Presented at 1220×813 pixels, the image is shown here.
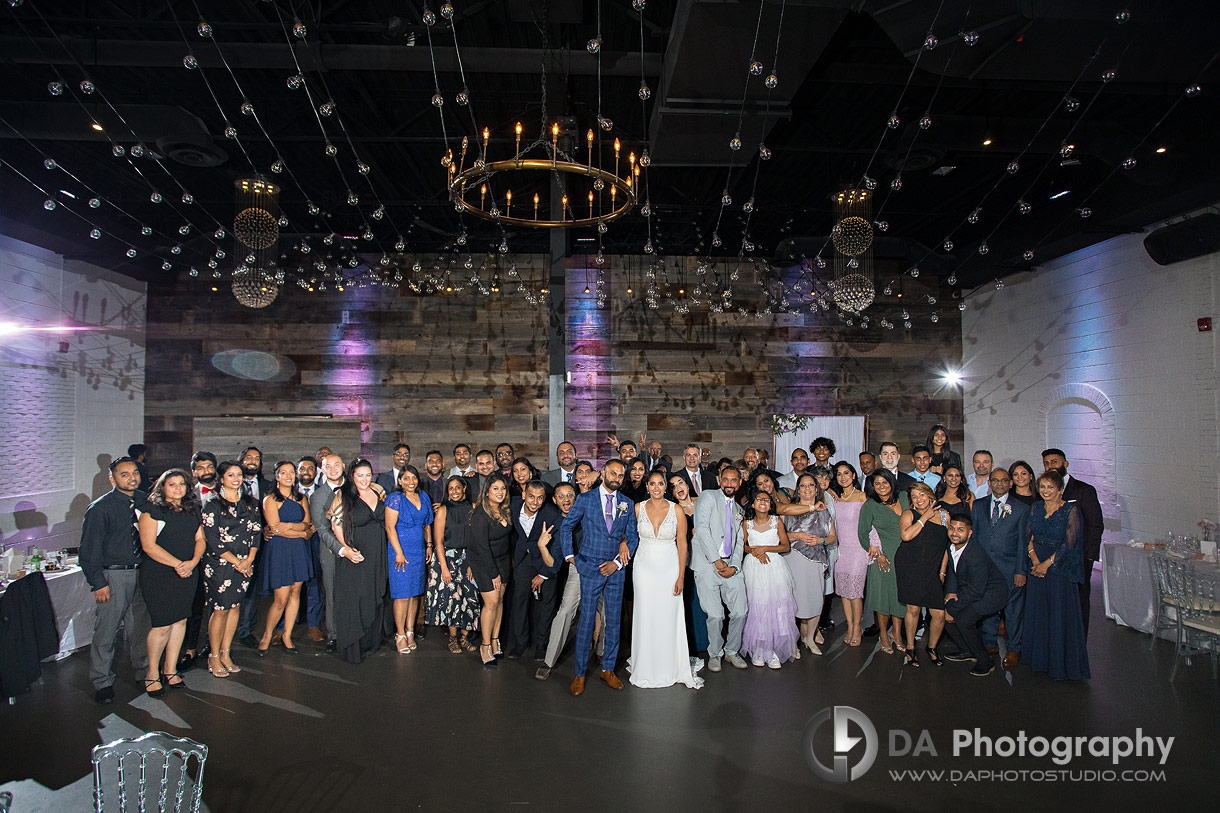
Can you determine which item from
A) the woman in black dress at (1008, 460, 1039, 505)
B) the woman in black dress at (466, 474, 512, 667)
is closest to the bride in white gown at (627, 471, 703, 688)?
the woman in black dress at (466, 474, 512, 667)

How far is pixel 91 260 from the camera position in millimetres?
8750

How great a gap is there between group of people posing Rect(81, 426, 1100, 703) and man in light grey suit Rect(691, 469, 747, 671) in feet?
0.05

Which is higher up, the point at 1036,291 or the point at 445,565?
the point at 1036,291

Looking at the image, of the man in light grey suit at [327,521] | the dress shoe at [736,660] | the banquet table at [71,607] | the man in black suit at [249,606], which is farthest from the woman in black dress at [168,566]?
the dress shoe at [736,660]

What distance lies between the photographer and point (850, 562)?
17.8 feet

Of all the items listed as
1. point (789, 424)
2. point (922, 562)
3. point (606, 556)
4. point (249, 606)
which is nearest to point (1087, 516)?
point (922, 562)

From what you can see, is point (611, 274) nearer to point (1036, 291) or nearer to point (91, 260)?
point (1036, 291)

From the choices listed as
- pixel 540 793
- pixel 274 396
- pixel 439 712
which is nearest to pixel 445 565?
pixel 439 712

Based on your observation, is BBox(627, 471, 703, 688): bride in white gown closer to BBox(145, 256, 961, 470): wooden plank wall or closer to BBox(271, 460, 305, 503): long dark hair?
BBox(271, 460, 305, 503): long dark hair

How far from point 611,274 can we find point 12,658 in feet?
27.1

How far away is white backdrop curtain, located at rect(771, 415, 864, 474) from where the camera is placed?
10.3 m

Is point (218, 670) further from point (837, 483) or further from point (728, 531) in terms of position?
point (837, 483)

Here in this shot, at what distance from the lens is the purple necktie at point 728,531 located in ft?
16.3

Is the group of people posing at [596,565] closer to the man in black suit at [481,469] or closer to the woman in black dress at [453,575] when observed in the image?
the woman in black dress at [453,575]
